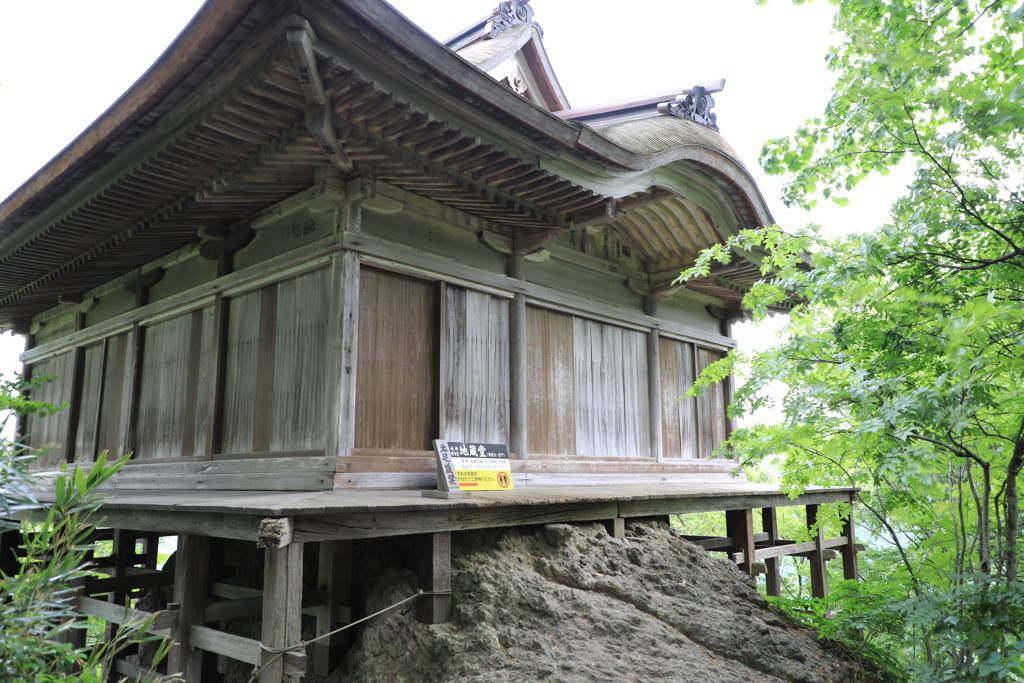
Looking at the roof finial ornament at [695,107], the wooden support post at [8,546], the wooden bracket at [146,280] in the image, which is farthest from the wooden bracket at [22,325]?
the roof finial ornament at [695,107]

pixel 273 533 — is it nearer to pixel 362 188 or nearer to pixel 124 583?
pixel 362 188

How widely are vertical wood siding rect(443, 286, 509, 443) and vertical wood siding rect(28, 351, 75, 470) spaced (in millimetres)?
5831

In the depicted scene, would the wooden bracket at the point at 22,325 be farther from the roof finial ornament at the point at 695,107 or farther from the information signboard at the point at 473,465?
the roof finial ornament at the point at 695,107

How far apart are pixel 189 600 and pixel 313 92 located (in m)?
3.45

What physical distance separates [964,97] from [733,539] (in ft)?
17.8

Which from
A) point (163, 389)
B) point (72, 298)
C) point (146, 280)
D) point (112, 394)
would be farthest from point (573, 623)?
point (72, 298)

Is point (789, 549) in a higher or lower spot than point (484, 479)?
lower

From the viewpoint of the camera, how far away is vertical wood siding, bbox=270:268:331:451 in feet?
20.2

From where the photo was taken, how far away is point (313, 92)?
15.5ft

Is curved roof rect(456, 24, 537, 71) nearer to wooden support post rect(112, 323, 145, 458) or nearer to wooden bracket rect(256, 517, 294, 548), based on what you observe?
wooden support post rect(112, 323, 145, 458)

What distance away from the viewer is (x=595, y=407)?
8.36 metres

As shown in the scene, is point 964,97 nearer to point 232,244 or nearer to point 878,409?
point 878,409

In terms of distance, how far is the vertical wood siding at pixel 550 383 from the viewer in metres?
7.63

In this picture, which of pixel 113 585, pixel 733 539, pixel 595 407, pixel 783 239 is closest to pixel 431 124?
pixel 783 239
